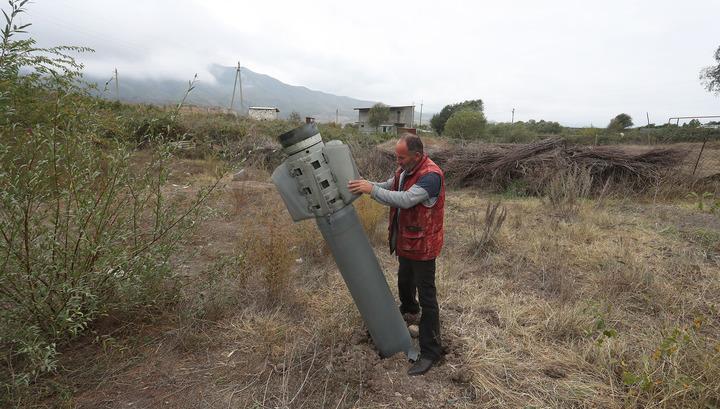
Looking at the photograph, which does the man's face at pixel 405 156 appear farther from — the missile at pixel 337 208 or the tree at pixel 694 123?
the tree at pixel 694 123

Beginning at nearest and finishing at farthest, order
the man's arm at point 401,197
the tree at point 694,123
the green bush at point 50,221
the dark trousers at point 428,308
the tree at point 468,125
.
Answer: the green bush at point 50,221, the man's arm at point 401,197, the dark trousers at point 428,308, the tree at point 694,123, the tree at point 468,125

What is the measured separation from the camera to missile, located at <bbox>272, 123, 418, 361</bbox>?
2170 millimetres

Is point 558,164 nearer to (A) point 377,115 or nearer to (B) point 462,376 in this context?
(B) point 462,376

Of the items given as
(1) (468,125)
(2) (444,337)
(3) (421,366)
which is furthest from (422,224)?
(1) (468,125)

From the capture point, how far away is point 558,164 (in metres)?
9.22

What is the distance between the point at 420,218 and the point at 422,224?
4 cm

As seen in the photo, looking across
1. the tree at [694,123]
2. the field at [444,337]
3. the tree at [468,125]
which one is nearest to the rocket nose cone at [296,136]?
the field at [444,337]

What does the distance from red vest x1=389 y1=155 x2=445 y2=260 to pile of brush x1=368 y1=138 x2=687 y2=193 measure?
7.46 m

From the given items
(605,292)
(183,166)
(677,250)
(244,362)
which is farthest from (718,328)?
(183,166)

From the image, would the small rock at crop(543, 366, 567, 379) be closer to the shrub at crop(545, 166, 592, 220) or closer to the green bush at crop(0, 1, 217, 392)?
the green bush at crop(0, 1, 217, 392)

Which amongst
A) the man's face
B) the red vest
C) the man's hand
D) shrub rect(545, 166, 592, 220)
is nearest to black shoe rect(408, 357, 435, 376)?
the red vest

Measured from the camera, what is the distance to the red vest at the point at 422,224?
241 cm

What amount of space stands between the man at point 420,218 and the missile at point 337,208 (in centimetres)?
14

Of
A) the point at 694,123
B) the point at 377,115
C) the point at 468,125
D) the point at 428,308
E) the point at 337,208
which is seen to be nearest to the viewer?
the point at 337,208
